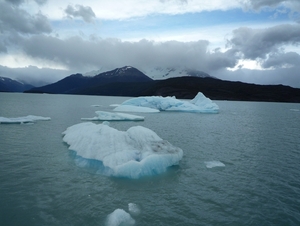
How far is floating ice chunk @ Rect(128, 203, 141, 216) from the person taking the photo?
670cm

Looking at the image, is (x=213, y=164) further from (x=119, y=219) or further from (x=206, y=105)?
(x=206, y=105)

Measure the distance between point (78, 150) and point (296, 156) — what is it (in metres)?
12.7

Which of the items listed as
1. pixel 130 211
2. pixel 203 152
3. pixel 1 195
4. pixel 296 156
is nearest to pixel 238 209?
pixel 130 211

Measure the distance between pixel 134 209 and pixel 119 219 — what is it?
77cm

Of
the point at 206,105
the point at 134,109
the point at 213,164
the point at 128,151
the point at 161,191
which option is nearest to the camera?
the point at 161,191

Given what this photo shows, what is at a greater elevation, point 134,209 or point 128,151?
point 128,151

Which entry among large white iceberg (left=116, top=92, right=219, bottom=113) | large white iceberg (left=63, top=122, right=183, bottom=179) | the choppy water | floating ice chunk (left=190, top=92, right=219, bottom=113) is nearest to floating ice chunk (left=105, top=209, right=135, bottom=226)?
the choppy water

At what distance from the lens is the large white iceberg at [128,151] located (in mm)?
9375

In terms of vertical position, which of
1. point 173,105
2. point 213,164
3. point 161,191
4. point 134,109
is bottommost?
point 161,191

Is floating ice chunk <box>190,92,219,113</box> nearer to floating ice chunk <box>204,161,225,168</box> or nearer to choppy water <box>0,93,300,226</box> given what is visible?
choppy water <box>0,93,300,226</box>

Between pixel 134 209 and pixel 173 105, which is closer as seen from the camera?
pixel 134 209

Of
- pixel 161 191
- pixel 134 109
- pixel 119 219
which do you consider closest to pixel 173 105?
pixel 134 109

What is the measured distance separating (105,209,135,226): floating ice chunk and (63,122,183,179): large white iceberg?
110 inches

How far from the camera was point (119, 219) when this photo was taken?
244 inches
